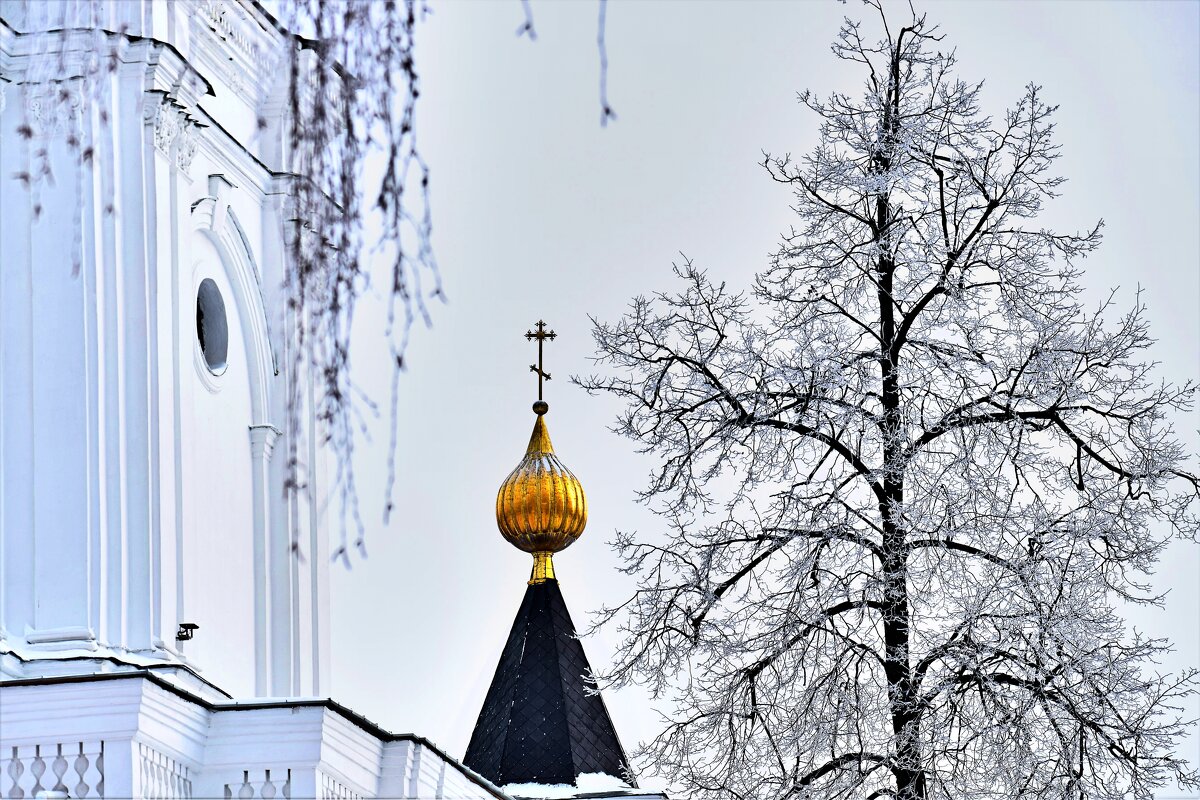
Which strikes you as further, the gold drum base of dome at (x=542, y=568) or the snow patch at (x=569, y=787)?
the gold drum base of dome at (x=542, y=568)

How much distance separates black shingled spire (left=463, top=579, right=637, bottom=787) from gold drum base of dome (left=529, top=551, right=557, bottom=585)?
29.8 inches

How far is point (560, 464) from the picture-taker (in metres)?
23.1

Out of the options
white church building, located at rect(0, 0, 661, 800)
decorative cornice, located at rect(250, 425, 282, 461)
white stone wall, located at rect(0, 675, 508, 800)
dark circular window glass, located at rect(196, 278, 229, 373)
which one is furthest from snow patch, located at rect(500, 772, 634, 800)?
white stone wall, located at rect(0, 675, 508, 800)

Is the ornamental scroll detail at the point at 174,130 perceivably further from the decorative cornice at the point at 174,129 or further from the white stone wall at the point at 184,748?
the white stone wall at the point at 184,748

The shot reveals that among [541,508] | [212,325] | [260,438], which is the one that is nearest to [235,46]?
[212,325]

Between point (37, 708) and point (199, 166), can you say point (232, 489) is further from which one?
point (37, 708)

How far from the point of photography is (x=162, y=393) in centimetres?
1344

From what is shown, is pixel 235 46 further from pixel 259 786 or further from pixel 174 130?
pixel 259 786

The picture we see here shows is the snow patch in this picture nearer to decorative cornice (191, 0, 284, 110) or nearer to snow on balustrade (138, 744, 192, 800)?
decorative cornice (191, 0, 284, 110)

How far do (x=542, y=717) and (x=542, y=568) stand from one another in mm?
2564

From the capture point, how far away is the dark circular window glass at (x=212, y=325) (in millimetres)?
14516

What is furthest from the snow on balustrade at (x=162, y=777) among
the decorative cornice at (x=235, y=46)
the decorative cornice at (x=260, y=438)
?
the decorative cornice at (x=235, y=46)

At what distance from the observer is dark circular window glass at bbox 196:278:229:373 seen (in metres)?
14.5

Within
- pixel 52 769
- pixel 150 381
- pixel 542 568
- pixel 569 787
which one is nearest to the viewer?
pixel 52 769
